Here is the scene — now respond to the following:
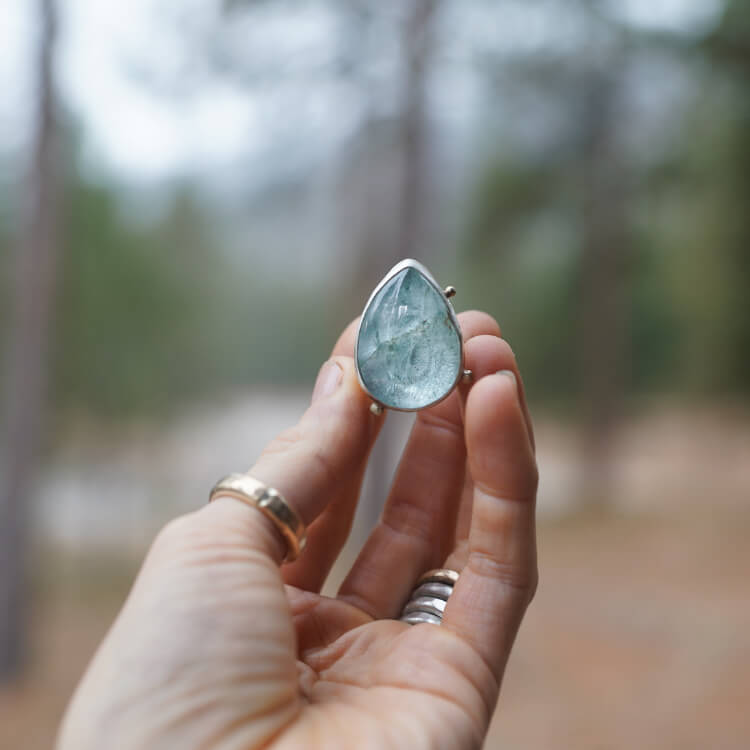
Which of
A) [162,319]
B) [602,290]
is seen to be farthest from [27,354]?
[602,290]

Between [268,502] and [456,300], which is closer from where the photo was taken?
[268,502]

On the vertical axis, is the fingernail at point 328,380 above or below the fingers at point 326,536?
above

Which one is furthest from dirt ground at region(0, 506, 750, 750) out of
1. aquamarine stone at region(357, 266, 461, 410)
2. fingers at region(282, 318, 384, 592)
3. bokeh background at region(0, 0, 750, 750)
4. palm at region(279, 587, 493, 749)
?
aquamarine stone at region(357, 266, 461, 410)

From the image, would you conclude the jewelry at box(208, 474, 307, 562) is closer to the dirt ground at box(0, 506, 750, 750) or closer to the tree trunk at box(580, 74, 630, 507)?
the dirt ground at box(0, 506, 750, 750)

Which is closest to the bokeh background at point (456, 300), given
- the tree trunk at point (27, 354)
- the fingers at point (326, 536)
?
the tree trunk at point (27, 354)

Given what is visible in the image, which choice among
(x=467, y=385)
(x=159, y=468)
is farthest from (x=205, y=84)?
(x=467, y=385)

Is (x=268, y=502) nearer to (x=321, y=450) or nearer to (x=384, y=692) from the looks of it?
(x=321, y=450)

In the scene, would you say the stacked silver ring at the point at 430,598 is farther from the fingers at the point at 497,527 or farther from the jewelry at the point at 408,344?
the jewelry at the point at 408,344
